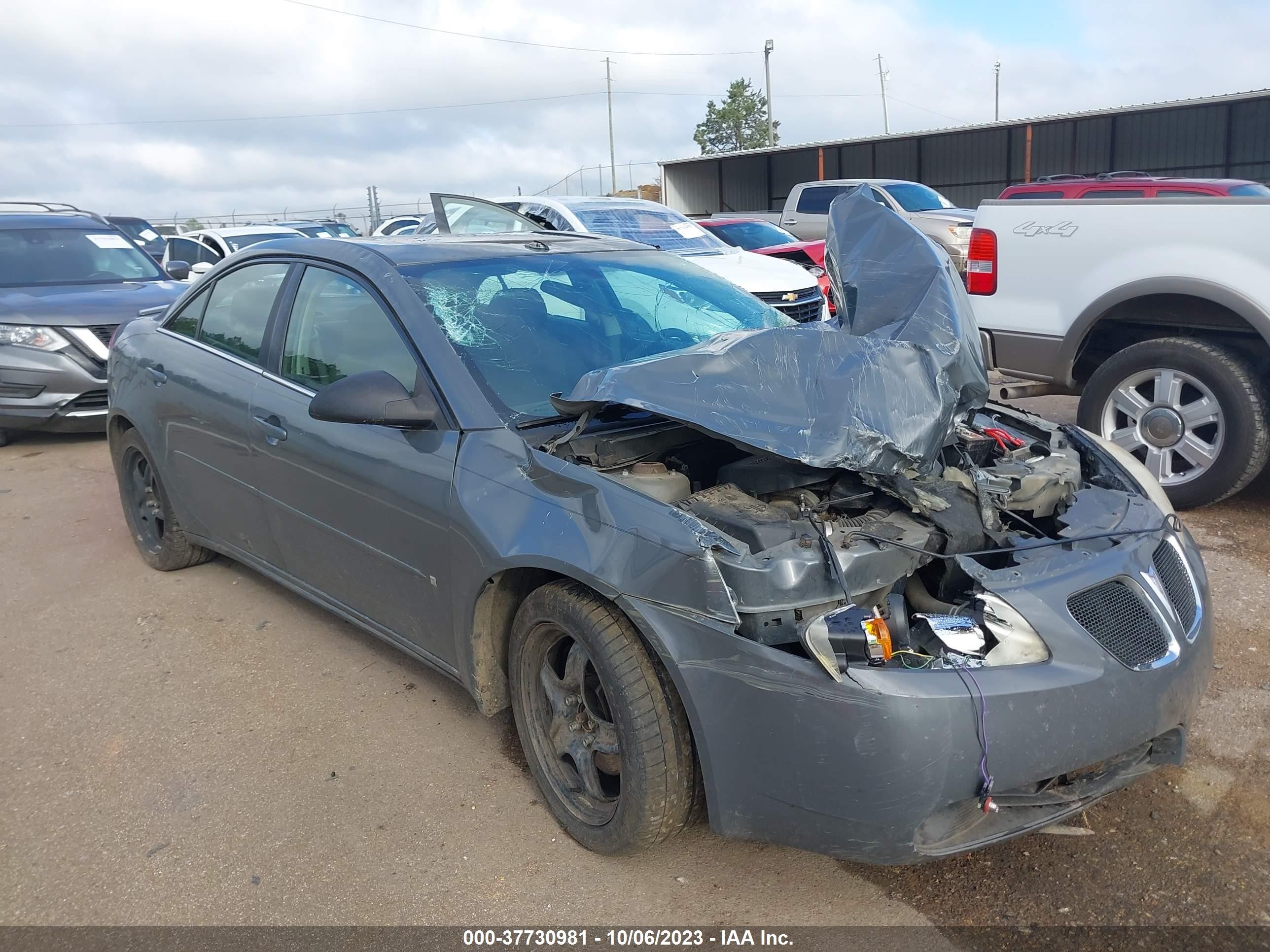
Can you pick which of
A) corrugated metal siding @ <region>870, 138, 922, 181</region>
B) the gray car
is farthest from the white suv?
corrugated metal siding @ <region>870, 138, 922, 181</region>

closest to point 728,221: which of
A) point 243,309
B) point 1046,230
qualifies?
point 1046,230

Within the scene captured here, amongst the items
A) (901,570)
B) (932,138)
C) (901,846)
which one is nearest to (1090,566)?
(901,570)

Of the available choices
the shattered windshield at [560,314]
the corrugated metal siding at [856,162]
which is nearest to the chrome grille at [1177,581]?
the shattered windshield at [560,314]

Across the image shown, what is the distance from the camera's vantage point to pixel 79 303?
27.0 feet

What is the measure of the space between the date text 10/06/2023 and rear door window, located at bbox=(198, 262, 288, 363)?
8.03ft

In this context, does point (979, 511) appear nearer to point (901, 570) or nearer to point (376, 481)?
point (901, 570)

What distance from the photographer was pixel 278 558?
13.1 feet

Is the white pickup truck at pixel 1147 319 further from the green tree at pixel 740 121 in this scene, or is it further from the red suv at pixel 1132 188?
the green tree at pixel 740 121

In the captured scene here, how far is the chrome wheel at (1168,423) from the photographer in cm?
521

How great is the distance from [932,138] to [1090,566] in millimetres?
26572

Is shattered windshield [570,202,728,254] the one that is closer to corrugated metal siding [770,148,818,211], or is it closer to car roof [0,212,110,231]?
car roof [0,212,110,231]

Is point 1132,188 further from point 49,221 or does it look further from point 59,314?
point 49,221

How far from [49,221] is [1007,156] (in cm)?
2343

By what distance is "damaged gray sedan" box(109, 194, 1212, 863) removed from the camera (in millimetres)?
2305
